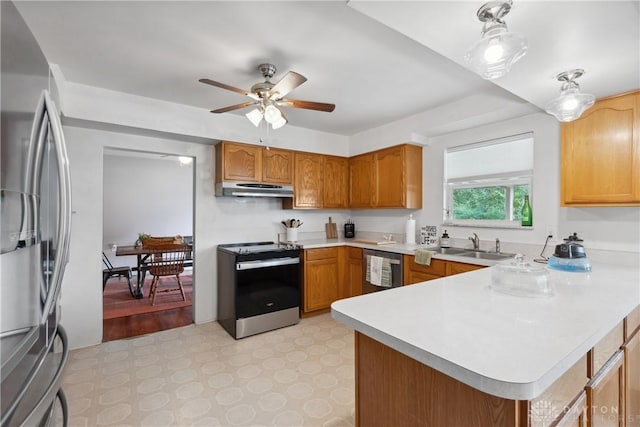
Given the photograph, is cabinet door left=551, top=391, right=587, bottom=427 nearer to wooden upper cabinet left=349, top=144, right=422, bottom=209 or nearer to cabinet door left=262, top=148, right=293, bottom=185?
wooden upper cabinet left=349, top=144, right=422, bottom=209

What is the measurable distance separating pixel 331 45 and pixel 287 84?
16.3 inches

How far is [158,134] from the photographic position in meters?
3.09

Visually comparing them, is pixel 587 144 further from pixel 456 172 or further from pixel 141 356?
pixel 141 356

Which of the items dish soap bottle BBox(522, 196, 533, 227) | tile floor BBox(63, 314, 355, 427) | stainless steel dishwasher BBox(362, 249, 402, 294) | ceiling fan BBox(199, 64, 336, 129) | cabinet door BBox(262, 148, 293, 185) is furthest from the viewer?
cabinet door BBox(262, 148, 293, 185)

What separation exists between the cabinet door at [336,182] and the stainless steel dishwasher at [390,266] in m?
0.95

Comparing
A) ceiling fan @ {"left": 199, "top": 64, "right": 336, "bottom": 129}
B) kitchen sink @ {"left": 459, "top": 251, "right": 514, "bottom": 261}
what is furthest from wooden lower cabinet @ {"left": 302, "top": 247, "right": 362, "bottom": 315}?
ceiling fan @ {"left": 199, "top": 64, "right": 336, "bottom": 129}

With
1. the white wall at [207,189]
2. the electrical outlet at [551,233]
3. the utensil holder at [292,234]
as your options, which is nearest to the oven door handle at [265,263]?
the utensil holder at [292,234]

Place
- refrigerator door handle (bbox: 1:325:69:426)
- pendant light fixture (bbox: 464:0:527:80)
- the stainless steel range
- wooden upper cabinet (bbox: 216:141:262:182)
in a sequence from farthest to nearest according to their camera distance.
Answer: wooden upper cabinet (bbox: 216:141:262:182), the stainless steel range, pendant light fixture (bbox: 464:0:527:80), refrigerator door handle (bbox: 1:325:69:426)

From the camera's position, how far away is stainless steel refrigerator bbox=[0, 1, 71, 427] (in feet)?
2.24

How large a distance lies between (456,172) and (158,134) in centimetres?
335

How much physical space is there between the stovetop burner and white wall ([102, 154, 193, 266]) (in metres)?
3.17

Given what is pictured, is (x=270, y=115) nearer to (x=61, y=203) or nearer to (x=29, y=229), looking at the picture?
(x=61, y=203)

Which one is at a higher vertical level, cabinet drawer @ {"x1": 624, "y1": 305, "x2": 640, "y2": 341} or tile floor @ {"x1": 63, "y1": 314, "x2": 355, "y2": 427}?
cabinet drawer @ {"x1": 624, "y1": 305, "x2": 640, "y2": 341}

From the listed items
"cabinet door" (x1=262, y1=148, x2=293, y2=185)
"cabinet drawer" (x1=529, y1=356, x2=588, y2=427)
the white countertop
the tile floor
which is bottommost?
the tile floor
